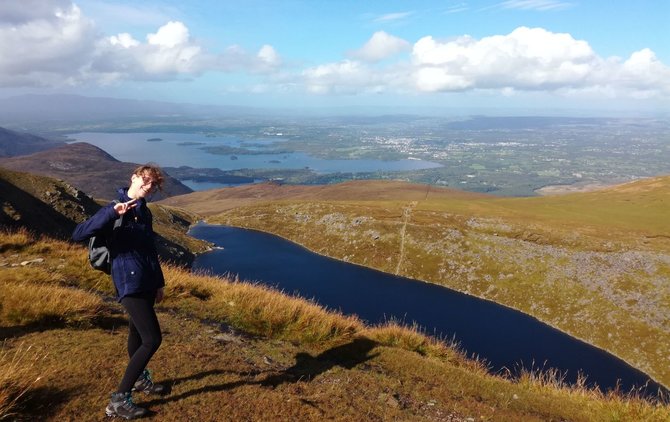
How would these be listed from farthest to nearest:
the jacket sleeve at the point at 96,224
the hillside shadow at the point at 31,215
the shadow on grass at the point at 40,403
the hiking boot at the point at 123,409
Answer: the hillside shadow at the point at 31,215 → the hiking boot at the point at 123,409 → the jacket sleeve at the point at 96,224 → the shadow on grass at the point at 40,403

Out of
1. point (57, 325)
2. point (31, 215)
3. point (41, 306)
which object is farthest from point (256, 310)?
point (31, 215)

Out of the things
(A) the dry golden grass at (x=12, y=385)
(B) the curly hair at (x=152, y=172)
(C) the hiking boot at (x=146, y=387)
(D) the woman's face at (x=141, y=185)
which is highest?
(B) the curly hair at (x=152, y=172)

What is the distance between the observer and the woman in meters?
7.46

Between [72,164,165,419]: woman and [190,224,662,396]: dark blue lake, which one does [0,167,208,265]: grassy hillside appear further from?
[72,164,165,419]: woman

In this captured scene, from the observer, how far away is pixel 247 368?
10641 mm

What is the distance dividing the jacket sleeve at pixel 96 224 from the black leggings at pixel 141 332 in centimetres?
149

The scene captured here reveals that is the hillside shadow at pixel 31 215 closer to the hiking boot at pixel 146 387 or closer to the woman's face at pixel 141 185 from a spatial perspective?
the hiking boot at pixel 146 387

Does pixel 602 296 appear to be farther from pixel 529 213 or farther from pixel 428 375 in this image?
pixel 428 375

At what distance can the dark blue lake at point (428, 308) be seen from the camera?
58.4 m

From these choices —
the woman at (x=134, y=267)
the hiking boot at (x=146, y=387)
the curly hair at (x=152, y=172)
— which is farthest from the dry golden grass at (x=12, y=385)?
the curly hair at (x=152, y=172)

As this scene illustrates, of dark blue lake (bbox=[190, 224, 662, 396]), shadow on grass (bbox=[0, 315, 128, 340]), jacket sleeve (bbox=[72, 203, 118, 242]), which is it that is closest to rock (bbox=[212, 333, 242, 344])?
shadow on grass (bbox=[0, 315, 128, 340])

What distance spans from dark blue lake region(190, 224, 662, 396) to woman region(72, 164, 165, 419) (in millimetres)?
34830

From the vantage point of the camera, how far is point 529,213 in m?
112

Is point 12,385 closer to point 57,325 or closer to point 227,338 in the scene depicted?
point 57,325
